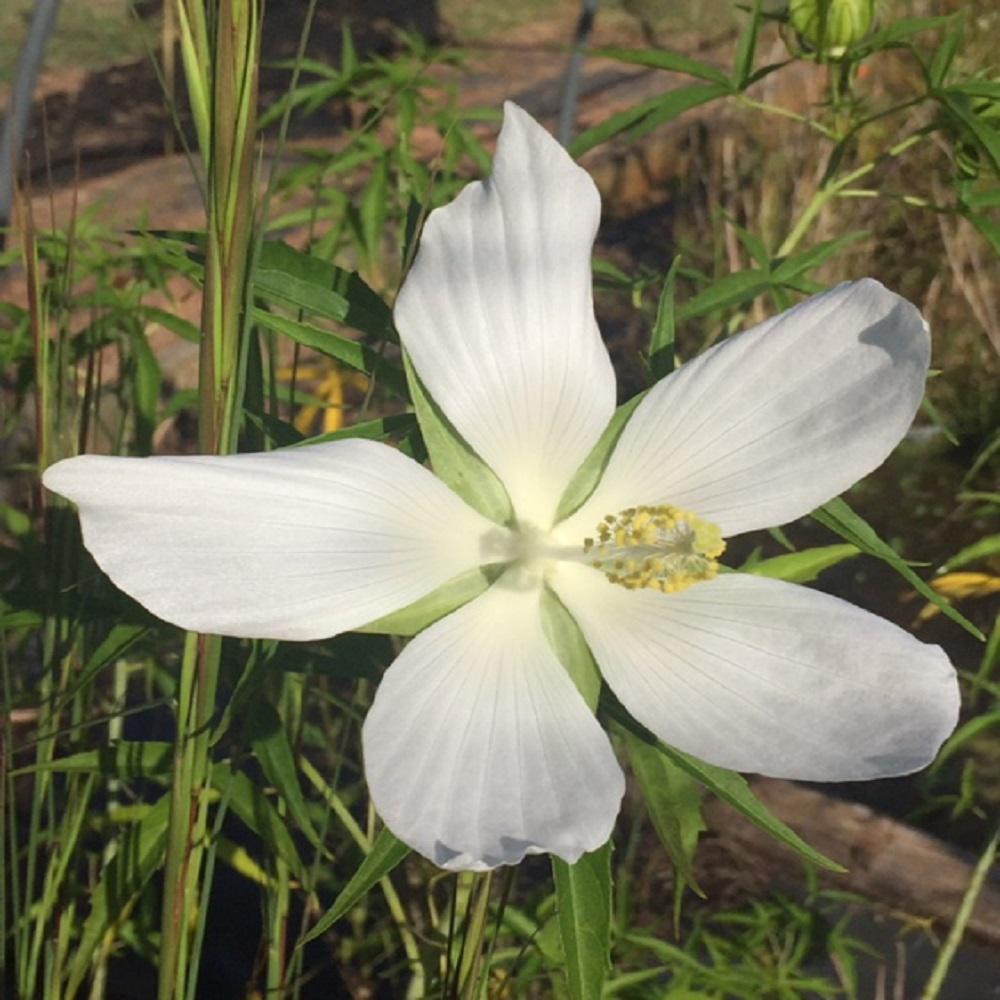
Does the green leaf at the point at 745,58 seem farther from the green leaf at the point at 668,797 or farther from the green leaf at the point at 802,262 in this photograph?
the green leaf at the point at 668,797

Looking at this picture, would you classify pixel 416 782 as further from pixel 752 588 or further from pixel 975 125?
pixel 975 125

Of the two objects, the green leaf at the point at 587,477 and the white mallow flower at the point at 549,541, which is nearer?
the white mallow flower at the point at 549,541

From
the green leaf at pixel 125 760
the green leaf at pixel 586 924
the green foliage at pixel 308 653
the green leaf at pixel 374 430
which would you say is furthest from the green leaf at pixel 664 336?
the green leaf at pixel 125 760

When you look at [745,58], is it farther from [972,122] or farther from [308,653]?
[308,653]

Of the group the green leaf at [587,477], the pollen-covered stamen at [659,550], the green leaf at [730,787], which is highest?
the green leaf at [587,477]

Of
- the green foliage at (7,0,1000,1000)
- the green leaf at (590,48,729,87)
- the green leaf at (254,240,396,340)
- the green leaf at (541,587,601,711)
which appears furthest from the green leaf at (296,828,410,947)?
the green leaf at (590,48,729,87)

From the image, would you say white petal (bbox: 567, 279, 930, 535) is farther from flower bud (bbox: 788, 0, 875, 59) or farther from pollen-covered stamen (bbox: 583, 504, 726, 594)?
flower bud (bbox: 788, 0, 875, 59)

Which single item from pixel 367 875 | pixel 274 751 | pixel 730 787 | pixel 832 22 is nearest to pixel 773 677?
pixel 730 787
